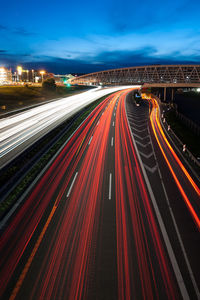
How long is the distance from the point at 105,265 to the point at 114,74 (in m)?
168

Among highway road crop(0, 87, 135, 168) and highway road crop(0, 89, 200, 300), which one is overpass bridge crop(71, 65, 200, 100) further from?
highway road crop(0, 89, 200, 300)

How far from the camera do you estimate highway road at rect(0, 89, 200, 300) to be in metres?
7.36

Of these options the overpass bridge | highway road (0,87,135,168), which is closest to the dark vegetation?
highway road (0,87,135,168)

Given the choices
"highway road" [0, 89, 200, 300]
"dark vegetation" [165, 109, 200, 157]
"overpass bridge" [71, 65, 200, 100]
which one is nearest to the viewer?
"highway road" [0, 89, 200, 300]

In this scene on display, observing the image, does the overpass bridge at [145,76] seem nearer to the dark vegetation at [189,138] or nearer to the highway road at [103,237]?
the dark vegetation at [189,138]

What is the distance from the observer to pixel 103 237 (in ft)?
31.9

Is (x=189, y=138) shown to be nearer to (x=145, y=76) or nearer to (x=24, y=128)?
(x=24, y=128)

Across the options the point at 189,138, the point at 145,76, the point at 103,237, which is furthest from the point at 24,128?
the point at 145,76

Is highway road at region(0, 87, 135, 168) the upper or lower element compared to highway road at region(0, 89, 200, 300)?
upper

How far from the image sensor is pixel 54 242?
Result: 9.29 m

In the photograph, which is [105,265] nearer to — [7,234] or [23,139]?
[7,234]

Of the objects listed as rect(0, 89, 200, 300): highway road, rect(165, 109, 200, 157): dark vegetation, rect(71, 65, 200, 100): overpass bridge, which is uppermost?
rect(71, 65, 200, 100): overpass bridge

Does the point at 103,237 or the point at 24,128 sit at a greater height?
the point at 24,128

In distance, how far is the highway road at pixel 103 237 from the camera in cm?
736
